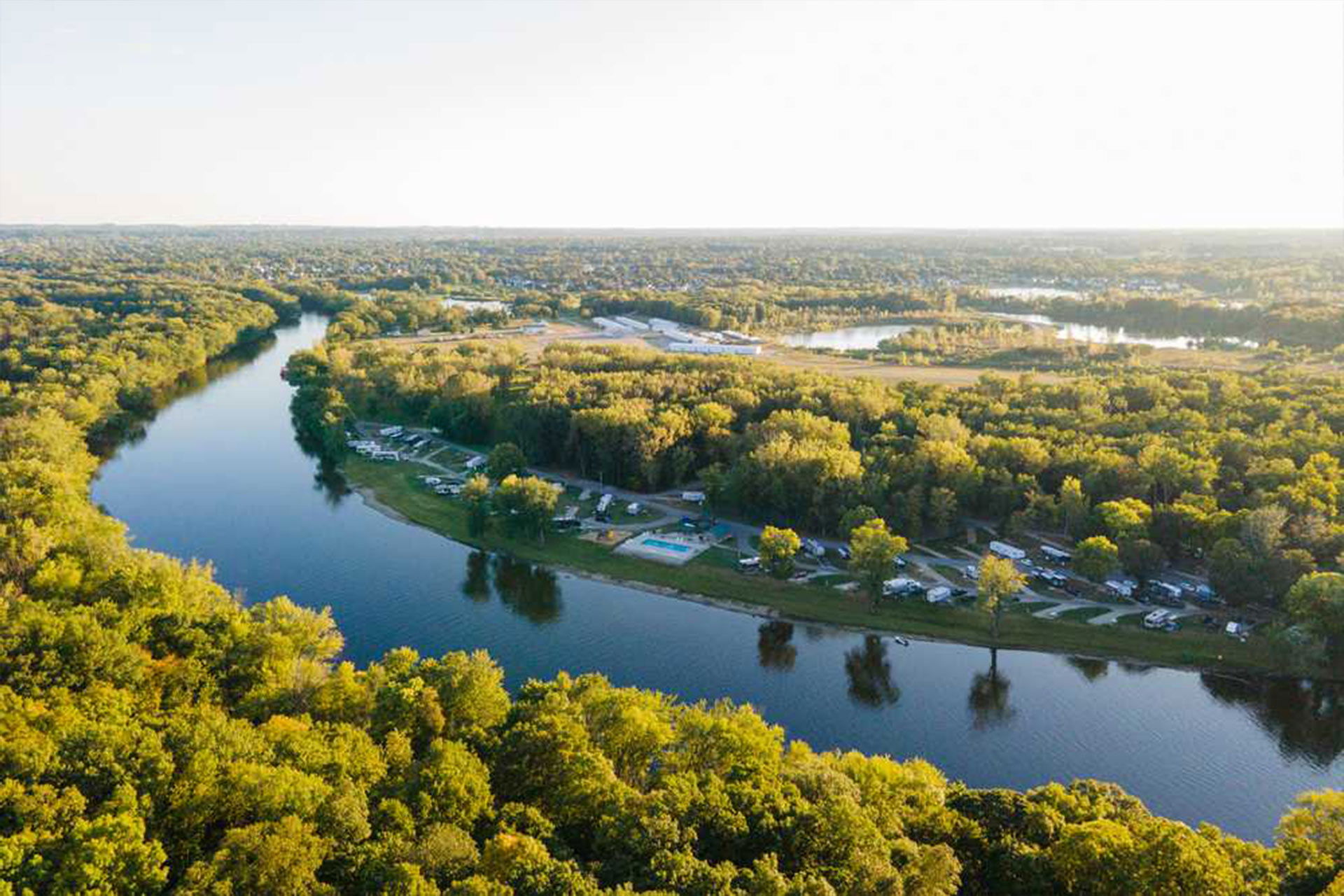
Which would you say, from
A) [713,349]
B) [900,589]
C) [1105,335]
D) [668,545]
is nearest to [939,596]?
[900,589]

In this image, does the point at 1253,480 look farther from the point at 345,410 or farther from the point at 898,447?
the point at 345,410

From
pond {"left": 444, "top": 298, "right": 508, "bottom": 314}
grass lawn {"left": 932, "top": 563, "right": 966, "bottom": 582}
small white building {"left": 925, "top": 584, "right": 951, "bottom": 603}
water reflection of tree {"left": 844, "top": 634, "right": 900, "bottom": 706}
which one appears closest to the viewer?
water reflection of tree {"left": 844, "top": 634, "right": 900, "bottom": 706}

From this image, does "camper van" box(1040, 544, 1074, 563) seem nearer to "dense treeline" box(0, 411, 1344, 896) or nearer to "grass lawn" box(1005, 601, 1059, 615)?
"grass lawn" box(1005, 601, 1059, 615)

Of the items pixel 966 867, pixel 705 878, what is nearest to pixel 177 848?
pixel 705 878

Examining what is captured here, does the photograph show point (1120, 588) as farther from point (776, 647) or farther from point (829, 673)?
point (776, 647)

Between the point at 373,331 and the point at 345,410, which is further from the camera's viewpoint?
the point at 373,331

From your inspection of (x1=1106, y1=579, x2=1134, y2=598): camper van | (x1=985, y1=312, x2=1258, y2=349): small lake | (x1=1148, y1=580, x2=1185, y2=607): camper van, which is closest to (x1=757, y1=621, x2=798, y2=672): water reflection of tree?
(x1=1106, y1=579, x2=1134, y2=598): camper van
